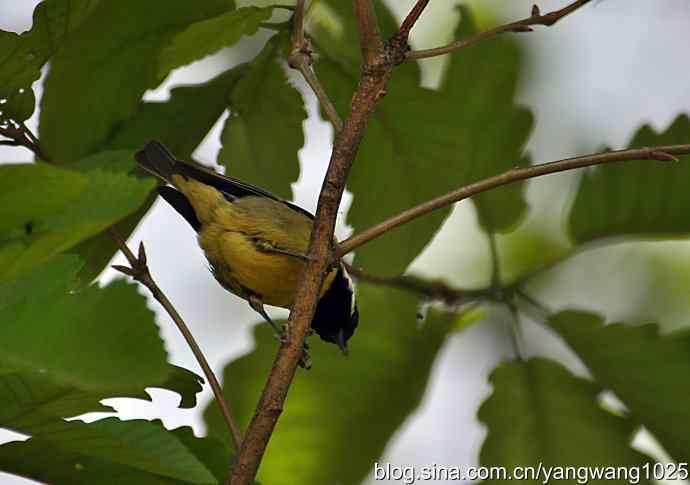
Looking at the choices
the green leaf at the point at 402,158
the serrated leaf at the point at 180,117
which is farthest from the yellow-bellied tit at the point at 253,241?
the green leaf at the point at 402,158

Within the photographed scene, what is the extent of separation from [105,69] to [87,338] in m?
1.55

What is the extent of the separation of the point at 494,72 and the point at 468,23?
156 millimetres

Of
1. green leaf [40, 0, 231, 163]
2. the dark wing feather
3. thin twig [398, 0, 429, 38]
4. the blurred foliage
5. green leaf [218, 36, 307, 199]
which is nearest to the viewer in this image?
the blurred foliage

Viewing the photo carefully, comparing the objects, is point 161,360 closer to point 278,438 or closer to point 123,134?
point 123,134

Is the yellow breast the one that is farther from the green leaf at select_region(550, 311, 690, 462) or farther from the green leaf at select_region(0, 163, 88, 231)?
the green leaf at select_region(0, 163, 88, 231)

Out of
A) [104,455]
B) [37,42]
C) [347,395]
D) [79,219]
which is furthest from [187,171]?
[79,219]

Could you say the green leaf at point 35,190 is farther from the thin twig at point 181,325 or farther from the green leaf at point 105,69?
the green leaf at point 105,69

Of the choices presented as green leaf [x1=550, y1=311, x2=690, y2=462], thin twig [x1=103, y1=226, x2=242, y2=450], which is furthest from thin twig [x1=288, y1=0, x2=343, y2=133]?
green leaf [x1=550, y1=311, x2=690, y2=462]

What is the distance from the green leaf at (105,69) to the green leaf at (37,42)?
62cm

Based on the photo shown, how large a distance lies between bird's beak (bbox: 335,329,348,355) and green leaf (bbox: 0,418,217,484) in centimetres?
167

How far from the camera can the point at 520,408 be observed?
3.07m

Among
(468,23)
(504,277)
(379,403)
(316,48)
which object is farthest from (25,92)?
(504,277)

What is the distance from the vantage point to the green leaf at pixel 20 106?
1902 mm

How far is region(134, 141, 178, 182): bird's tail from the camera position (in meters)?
2.72
